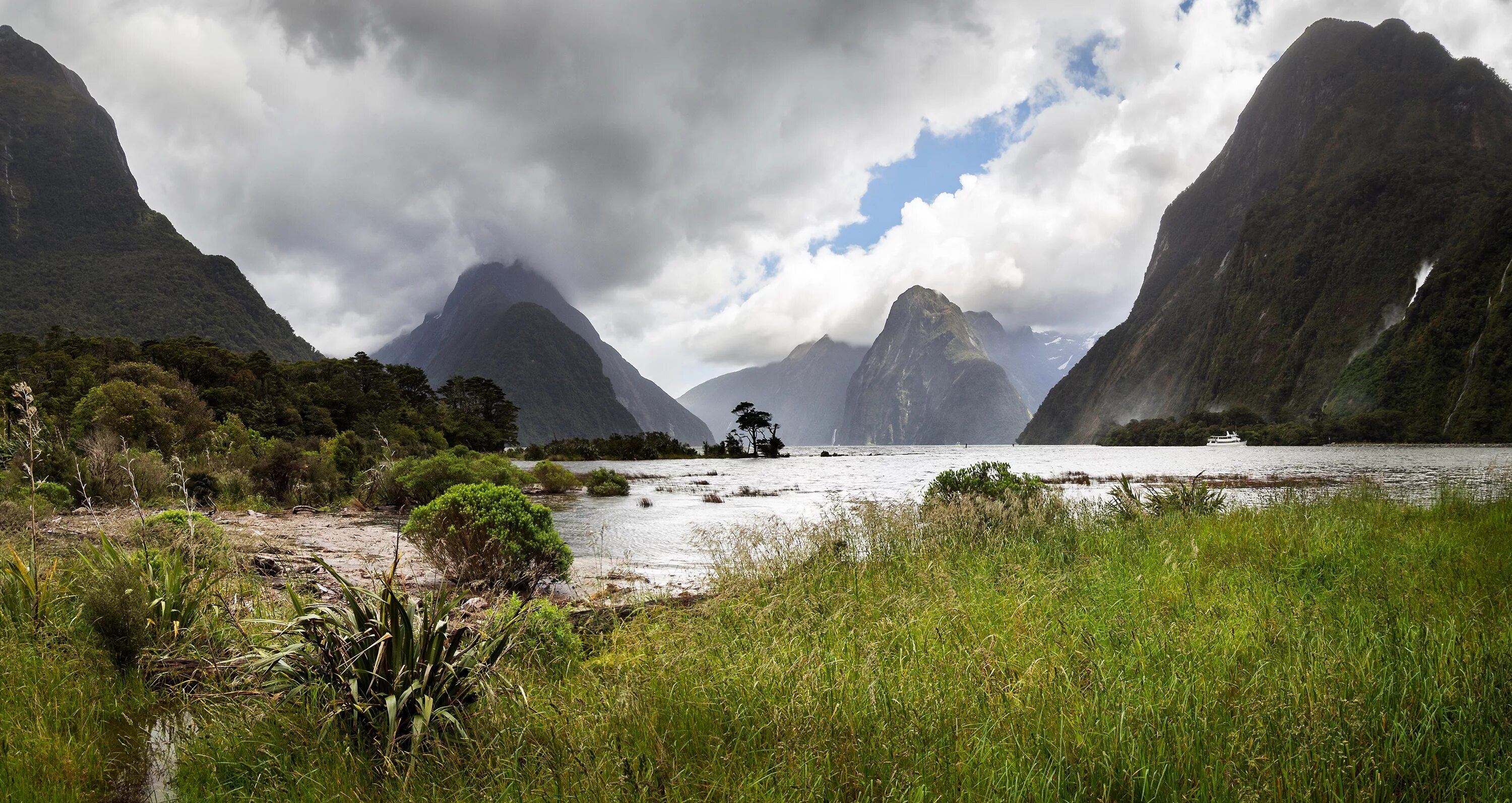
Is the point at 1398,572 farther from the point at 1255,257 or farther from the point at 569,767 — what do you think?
the point at 1255,257

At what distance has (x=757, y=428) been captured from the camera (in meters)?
95.8

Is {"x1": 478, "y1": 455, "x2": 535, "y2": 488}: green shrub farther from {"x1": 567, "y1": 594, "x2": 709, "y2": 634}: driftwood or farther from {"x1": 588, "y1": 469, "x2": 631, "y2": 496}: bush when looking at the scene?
{"x1": 567, "y1": 594, "x2": 709, "y2": 634}: driftwood

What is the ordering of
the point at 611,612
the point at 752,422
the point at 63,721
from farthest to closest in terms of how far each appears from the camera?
the point at 752,422
the point at 611,612
the point at 63,721

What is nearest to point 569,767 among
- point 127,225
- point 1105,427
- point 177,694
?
point 177,694

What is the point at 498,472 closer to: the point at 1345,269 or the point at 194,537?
the point at 194,537

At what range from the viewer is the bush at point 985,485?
11.9m

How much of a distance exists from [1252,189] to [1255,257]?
60.0 meters

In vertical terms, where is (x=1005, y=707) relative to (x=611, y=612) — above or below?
above

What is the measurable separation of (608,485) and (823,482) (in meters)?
13.7

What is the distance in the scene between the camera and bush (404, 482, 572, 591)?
909 cm

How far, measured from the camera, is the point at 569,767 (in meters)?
2.69

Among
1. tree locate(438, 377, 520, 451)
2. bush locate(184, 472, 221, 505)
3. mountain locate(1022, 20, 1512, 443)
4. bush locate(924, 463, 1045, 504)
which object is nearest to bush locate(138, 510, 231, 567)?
bush locate(184, 472, 221, 505)

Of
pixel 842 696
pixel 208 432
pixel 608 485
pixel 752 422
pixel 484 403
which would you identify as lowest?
pixel 608 485

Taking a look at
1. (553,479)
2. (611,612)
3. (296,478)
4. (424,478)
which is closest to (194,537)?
(611,612)
